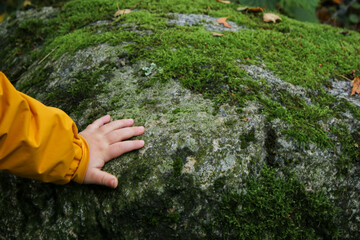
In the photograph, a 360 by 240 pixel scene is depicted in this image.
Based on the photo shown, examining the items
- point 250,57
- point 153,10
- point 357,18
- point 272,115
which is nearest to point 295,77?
point 250,57

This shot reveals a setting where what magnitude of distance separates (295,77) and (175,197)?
180 cm

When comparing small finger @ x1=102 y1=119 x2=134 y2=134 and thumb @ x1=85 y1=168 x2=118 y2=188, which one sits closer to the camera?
thumb @ x1=85 y1=168 x2=118 y2=188

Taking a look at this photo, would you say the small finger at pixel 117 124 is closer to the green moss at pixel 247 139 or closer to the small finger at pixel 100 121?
the small finger at pixel 100 121

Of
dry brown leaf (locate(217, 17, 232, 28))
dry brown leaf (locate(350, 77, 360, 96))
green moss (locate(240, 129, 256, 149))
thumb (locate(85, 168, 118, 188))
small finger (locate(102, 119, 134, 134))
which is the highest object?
dry brown leaf (locate(217, 17, 232, 28))

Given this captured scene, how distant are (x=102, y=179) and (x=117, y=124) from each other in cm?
52

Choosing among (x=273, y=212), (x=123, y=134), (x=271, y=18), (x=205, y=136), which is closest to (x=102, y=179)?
(x=123, y=134)

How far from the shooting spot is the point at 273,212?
187 cm

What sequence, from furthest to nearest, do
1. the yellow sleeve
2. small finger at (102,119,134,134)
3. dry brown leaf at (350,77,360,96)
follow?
dry brown leaf at (350,77,360,96), small finger at (102,119,134,134), the yellow sleeve

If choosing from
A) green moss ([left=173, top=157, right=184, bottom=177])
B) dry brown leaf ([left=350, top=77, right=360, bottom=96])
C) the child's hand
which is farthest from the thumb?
dry brown leaf ([left=350, top=77, right=360, bottom=96])

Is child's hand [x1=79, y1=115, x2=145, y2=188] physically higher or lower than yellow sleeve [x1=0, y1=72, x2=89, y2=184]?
lower

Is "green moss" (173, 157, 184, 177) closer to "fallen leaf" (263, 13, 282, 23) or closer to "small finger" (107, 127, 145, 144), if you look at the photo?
"small finger" (107, 127, 145, 144)

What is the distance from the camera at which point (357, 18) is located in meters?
7.08

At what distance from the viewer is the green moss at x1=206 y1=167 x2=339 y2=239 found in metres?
1.79

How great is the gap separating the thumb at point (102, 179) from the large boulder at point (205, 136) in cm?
7
